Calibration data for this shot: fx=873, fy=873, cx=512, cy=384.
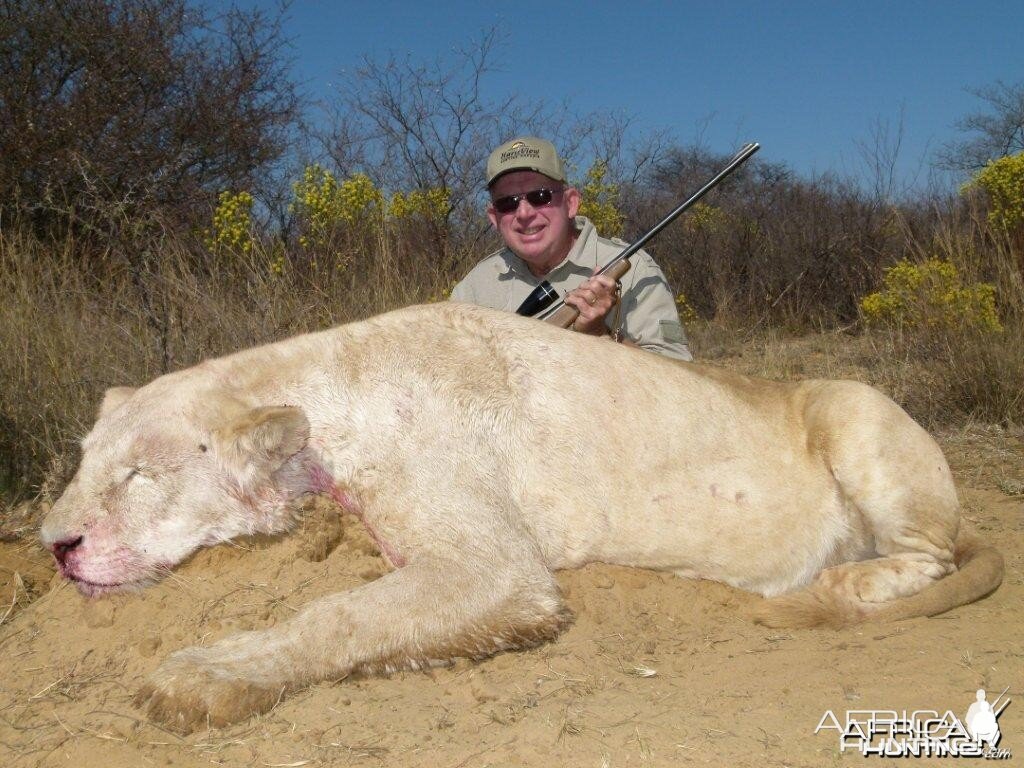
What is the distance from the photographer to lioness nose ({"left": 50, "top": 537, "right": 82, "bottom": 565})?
9.78ft

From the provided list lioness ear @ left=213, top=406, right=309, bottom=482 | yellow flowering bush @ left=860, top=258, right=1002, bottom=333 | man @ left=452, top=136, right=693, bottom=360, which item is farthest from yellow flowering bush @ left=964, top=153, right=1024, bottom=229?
lioness ear @ left=213, top=406, right=309, bottom=482

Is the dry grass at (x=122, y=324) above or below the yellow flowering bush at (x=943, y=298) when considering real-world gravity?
above

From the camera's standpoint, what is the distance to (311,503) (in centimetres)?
335

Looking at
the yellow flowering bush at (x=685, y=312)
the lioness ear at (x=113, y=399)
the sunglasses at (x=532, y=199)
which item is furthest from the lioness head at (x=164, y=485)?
the yellow flowering bush at (x=685, y=312)

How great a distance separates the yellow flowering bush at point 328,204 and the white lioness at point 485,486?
588 centimetres

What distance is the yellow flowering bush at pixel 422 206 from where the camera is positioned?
10.6 metres

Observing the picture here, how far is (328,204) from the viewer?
30.4 feet

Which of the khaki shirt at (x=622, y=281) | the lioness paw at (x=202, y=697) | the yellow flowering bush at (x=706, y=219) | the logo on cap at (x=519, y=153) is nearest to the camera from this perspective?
the lioness paw at (x=202, y=697)

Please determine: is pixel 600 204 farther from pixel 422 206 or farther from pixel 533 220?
pixel 533 220

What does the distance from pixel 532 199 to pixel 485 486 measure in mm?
2662

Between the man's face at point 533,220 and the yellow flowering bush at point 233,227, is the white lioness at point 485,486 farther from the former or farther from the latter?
the yellow flowering bush at point 233,227

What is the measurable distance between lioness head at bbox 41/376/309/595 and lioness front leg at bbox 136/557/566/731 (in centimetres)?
41

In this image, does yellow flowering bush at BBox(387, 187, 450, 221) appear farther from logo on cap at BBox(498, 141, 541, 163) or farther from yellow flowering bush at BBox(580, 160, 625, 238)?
logo on cap at BBox(498, 141, 541, 163)

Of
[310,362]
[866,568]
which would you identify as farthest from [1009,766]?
[310,362]
